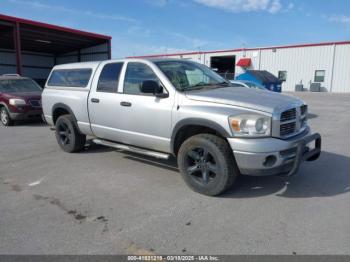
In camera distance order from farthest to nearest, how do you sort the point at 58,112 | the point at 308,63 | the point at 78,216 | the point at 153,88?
the point at 308,63 → the point at 58,112 → the point at 153,88 → the point at 78,216

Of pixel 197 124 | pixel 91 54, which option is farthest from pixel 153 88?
pixel 91 54

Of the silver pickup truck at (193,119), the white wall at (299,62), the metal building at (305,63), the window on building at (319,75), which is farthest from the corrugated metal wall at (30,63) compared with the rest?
the window on building at (319,75)

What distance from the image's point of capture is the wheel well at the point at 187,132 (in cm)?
432

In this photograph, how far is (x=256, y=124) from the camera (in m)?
3.72

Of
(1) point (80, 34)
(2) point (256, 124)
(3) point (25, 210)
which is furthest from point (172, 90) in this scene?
(1) point (80, 34)

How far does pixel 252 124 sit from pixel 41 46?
1110 inches

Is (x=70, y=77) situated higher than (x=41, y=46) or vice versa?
(x=41, y=46)

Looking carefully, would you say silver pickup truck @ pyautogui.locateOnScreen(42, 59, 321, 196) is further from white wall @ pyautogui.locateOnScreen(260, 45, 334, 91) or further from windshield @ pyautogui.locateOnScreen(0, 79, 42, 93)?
white wall @ pyautogui.locateOnScreen(260, 45, 334, 91)

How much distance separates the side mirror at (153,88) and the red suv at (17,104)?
7636 millimetres

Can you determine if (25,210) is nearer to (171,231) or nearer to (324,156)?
(171,231)

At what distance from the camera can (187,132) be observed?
14.8 ft

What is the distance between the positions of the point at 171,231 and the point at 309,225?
1.54 metres

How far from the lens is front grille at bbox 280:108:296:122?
3896 mm

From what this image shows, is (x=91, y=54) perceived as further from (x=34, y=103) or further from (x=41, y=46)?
(x=34, y=103)
